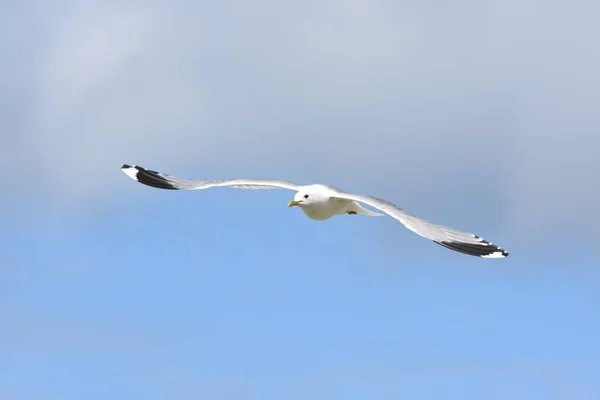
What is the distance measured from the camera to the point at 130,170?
25344 millimetres

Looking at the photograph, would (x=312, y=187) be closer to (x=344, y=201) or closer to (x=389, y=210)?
(x=344, y=201)

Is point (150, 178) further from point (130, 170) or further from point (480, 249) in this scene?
point (480, 249)

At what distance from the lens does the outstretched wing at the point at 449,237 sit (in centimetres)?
1683

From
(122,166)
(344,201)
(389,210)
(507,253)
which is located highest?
(122,166)

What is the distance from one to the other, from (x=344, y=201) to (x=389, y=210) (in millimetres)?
2519

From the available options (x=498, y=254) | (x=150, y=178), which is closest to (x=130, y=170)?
(x=150, y=178)

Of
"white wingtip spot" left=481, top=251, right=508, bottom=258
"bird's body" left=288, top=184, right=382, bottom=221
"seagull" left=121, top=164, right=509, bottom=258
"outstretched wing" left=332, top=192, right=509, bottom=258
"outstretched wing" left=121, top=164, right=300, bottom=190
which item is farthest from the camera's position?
"outstretched wing" left=121, top=164, right=300, bottom=190

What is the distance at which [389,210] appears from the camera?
18.3 m

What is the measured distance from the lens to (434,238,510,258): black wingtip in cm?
1662

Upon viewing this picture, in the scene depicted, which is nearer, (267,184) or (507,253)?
(507,253)

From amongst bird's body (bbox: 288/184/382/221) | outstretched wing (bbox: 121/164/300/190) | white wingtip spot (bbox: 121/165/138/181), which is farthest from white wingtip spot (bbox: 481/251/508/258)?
white wingtip spot (bbox: 121/165/138/181)

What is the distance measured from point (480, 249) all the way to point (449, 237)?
2.14ft

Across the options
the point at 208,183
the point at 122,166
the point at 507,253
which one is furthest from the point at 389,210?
the point at 122,166

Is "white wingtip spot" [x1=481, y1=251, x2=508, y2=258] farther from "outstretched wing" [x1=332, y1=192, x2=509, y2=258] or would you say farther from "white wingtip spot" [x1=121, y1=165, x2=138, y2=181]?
"white wingtip spot" [x1=121, y1=165, x2=138, y2=181]
